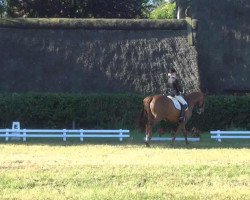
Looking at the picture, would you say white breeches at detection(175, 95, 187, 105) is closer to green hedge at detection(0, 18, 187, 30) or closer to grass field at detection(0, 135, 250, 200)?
grass field at detection(0, 135, 250, 200)

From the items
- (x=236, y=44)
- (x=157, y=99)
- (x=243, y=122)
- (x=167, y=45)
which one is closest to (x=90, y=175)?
(x=157, y=99)

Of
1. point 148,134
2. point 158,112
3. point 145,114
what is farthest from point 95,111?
point 148,134

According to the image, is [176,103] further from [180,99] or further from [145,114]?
[145,114]

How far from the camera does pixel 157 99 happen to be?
20406mm

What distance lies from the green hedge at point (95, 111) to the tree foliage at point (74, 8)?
50.8 feet

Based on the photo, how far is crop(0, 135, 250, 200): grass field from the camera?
1055 centimetres

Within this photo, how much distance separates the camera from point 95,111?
2575 centimetres

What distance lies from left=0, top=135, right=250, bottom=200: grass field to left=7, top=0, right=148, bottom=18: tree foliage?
22702mm

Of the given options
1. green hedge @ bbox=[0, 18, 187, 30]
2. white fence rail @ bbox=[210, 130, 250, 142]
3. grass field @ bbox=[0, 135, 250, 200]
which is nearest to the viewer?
grass field @ bbox=[0, 135, 250, 200]

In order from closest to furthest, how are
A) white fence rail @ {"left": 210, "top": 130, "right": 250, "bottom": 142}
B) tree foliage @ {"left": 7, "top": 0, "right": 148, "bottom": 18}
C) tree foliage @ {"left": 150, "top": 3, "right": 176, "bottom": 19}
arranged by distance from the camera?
white fence rail @ {"left": 210, "top": 130, "right": 250, "bottom": 142}, tree foliage @ {"left": 7, "top": 0, "right": 148, "bottom": 18}, tree foliage @ {"left": 150, "top": 3, "right": 176, "bottom": 19}

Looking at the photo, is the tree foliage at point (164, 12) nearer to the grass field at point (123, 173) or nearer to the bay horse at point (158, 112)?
the bay horse at point (158, 112)

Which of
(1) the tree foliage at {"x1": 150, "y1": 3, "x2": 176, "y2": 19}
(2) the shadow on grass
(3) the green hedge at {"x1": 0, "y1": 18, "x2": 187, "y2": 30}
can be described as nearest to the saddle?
(2) the shadow on grass

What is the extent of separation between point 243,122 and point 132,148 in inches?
366

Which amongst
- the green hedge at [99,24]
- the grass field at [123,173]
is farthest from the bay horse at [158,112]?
the green hedge at [99,24]
